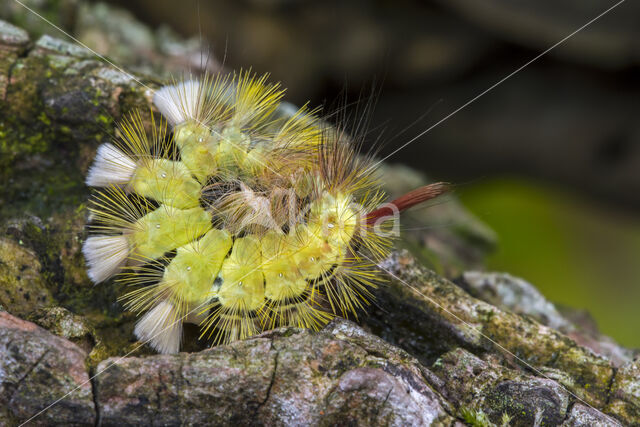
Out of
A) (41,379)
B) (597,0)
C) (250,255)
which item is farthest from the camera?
(597,0)

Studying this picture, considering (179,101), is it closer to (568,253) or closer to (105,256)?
(105,256)

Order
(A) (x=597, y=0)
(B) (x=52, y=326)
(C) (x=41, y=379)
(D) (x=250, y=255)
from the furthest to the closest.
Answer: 1. (A) (x=597, y=0)
2. (D) (x=250, y=255)
3. (B) (x=52, y=326)
4. (C) (x=41, y=379)

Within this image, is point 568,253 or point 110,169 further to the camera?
point 568,253

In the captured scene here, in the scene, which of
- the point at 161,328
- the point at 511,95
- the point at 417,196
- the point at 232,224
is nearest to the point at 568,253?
the point at 511,95

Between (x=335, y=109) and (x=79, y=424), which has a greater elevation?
(x=335, y=109)

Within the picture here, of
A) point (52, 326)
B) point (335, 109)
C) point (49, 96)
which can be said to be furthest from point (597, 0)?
point (52, 326)

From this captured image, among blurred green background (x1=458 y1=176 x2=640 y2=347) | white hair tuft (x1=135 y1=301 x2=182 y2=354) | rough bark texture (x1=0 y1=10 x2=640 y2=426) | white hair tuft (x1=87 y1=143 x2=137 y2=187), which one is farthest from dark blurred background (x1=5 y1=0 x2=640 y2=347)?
white hair tuft (x1=135 y1=301 x2=182 y2=354)

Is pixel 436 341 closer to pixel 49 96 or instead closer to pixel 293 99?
pixel 49 96
